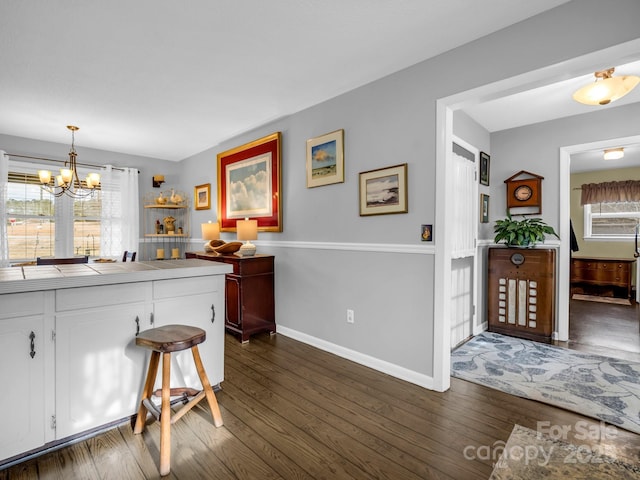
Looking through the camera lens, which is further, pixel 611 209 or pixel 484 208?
pixel 611 209

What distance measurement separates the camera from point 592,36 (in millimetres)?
1778

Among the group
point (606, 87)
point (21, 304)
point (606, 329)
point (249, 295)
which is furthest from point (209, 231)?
point (606, 329)

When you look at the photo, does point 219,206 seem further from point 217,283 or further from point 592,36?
point 592,36

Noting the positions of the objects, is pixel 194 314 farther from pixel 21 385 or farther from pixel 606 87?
pixel 606 87

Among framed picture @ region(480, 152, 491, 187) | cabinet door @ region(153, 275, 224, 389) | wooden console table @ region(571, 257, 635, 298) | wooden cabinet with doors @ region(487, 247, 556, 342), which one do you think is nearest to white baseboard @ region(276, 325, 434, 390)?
cabinet door @ region(153, 275, 224, 389)

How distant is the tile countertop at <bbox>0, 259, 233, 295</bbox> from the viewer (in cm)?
157

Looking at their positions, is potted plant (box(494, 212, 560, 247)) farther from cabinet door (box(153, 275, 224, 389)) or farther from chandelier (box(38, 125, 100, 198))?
chandelier (box(38, 125, 100, 198))

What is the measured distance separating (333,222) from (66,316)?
2.20 m

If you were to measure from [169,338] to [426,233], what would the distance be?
1.92m

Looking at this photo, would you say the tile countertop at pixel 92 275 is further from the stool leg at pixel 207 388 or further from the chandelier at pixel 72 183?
the chandelier at pixel 72 183

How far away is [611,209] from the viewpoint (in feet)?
20.4

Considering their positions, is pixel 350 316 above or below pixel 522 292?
below

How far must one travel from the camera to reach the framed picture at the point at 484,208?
387 cm

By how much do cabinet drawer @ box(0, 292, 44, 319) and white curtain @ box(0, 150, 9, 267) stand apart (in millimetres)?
3709
